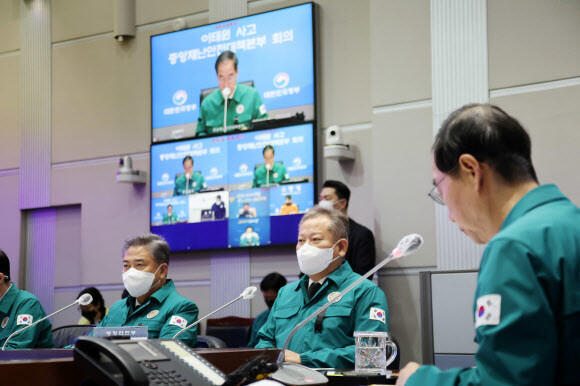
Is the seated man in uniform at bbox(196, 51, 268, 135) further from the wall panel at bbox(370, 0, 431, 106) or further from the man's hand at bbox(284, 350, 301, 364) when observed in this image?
the man's hand at bbox(284, 350, 301, 364)

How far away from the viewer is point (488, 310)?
3.56 ft

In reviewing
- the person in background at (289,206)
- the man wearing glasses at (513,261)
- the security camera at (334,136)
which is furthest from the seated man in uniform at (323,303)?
the person in background at (289,206)

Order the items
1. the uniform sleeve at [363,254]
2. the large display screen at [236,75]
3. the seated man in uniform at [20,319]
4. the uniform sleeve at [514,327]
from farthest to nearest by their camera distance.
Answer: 1. the large display screen at [236,75]
2. the uniform sleeve at [363,254]
3. the seated man in uniform at [20,319]
4. the uniform sleeve at [514,327]

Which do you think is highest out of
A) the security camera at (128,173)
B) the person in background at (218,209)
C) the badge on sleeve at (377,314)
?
the security camera at (128,173)

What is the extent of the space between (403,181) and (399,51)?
901 millimetres

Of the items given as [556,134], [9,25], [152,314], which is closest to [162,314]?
[152,314]

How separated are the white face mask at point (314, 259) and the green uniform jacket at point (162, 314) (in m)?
0.57

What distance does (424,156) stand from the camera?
475 centimetres

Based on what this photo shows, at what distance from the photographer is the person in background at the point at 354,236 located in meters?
4.57

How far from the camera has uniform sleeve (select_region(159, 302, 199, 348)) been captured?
281 cm

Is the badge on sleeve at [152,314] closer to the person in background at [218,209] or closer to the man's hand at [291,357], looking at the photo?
the man's hand at [291,357]

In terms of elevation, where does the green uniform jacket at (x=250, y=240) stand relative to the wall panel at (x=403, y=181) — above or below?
below

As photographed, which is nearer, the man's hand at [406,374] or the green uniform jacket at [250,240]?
the man's hand at [406,374]

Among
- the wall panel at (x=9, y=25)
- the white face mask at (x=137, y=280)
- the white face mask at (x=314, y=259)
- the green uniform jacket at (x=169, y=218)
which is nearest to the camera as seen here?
the white face mask at (x=314, y=259)
